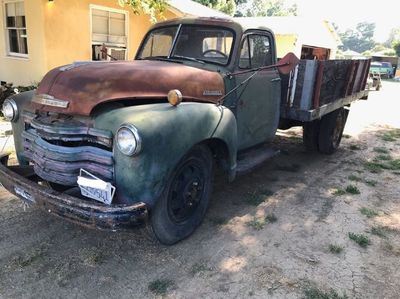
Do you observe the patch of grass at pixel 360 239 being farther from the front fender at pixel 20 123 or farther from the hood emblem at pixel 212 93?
the front fender at pixel 20 123

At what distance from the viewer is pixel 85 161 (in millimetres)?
3143

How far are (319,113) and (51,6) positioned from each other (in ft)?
26.8

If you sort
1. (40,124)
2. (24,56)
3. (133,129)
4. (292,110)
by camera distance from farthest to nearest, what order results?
(24,56)
(292,110)
(40,124)
(133,129)

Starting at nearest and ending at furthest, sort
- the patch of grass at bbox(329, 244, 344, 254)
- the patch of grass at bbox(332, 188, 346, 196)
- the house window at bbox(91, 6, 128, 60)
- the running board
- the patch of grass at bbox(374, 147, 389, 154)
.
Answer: the patch of grass at bbox(329, 244, 344, 254)
the running board
the patch of grass at bbox(332, 188, 346, 196)
the patch of grass at bbox(374, 147, 389, 154)
the house window at bbox(91, 6, 128, 60)

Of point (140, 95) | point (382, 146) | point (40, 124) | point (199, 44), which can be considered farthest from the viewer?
point (382, 146)

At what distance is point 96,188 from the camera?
117 inches

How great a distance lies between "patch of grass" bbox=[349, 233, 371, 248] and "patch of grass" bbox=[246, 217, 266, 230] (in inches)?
35.5

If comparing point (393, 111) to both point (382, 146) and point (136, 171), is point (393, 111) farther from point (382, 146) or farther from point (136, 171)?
point (136, 171)

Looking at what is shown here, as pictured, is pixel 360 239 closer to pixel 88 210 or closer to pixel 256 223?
pixel 256 223

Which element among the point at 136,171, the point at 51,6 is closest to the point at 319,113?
the point at 136,171

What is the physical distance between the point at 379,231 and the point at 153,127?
276 cm

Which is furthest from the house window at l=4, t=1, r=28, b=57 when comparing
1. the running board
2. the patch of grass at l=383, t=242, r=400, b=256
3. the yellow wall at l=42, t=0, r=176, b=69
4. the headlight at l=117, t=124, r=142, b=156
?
the patch of grass at l=383, t=242, r=400, b=256

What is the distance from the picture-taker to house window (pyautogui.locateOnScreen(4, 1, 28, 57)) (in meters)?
11.2

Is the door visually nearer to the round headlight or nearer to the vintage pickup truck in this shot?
the vintage pickup truck
